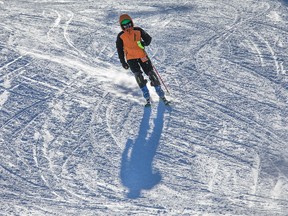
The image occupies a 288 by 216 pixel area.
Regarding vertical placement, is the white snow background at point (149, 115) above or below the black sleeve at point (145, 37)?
below

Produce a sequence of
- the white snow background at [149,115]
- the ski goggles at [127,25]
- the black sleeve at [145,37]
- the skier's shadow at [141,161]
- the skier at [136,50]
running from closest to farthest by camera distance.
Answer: the white snow background at [149,115], the skier's shadow at [141,161], the ski goggles at [127,25], the skier at [136,50], the black sleeve at [145,37]

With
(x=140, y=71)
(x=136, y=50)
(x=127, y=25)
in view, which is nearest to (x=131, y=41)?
(x=136, y=50)

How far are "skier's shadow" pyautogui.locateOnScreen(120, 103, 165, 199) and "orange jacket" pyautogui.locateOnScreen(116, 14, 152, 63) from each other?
1178 millimetres

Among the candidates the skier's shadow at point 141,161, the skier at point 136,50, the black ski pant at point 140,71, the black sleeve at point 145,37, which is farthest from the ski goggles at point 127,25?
the skier's shadow at point 141,161

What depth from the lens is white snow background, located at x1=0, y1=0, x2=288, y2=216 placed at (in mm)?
7609

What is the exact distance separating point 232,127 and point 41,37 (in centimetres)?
597

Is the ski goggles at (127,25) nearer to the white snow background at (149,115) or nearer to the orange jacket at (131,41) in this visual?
the orange jacket at (131,41)

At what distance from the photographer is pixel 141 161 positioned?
8.32 meters

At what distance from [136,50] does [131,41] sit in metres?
0.20

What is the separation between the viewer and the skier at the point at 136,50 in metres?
9.40

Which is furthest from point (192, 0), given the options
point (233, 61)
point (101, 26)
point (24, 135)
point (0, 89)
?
point (24, 135)

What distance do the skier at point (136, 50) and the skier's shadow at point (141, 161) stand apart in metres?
0.56

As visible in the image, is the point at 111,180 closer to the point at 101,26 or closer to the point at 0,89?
the point at 0,89

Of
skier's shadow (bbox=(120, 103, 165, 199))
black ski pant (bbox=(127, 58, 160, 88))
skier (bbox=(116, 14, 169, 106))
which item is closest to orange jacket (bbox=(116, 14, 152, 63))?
skier (bbox=(116, 14, 169, 106))
